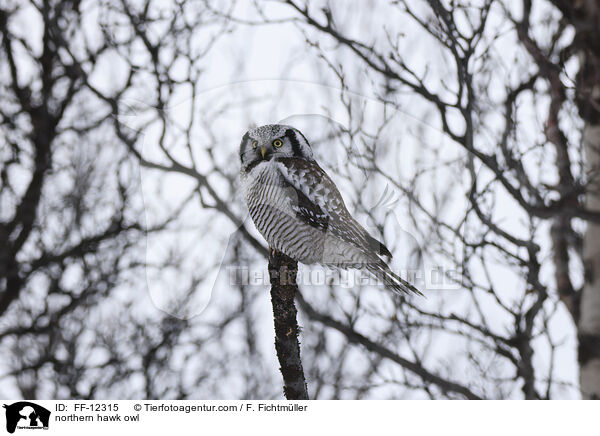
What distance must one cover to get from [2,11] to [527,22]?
4.66 metres

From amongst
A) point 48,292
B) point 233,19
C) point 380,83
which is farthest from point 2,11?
point 380,83

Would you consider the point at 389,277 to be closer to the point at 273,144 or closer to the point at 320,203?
the point at 320,203

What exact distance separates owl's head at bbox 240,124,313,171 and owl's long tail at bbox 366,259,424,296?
0.56 metres

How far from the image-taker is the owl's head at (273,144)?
232cm

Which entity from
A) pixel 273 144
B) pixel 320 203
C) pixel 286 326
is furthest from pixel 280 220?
pixel 286 326

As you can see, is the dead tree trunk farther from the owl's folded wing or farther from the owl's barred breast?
the owl's folded wing

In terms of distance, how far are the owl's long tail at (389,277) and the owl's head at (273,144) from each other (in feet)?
1.83

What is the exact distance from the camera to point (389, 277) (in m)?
2.57

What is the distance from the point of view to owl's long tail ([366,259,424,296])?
8.25 feet
